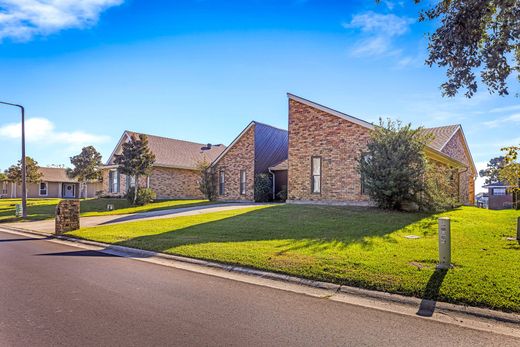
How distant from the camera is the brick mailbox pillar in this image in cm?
1430

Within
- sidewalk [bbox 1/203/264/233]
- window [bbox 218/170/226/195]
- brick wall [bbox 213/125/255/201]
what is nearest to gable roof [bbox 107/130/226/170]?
window [bbox 218/170/226/195]

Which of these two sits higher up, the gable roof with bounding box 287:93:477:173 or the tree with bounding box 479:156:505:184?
the gable roof with bounding box 287:93:477:173

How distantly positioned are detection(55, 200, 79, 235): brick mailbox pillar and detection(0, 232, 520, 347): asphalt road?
7.56m

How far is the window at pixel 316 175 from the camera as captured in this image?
20953 millimetres

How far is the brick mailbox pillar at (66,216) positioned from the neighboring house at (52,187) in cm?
3602

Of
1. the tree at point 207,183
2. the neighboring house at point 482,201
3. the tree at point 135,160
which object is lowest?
the neighboring house at point 482,201

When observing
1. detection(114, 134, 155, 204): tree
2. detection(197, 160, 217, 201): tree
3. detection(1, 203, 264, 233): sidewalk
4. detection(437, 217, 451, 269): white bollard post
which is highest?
detection(114, 134, 155, 204): tree

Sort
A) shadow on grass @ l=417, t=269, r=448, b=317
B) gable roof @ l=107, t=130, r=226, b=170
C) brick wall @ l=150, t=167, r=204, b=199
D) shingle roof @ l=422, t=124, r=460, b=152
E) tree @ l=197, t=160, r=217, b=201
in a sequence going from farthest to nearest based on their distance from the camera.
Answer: gable roof @ l=107, t=130, r=226, b=170 → brick wall @ l=150, t=167, r=204, b=199 → tree @ l=197, t=160, r=217, b=201 → shingle roof @ l=422, t=124, r=460, b=152 → shadow on grass @ l=417, t=269, r=448, b=317

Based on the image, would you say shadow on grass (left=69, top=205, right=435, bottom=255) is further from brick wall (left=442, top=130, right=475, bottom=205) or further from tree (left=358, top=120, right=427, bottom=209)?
brick wall (left=442, top=130, right=475, bottom=205)

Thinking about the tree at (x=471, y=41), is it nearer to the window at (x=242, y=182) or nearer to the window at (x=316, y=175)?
the window at (x=316, y=175)

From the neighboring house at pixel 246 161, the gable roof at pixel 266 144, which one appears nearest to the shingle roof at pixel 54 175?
the neighboring house at pixel 246 161

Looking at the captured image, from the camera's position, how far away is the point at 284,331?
444 cm

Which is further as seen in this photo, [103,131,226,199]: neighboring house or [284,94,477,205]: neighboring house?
[103,131,226,199]: neighboring house

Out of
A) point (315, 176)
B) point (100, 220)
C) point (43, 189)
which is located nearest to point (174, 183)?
point (100, 220)
